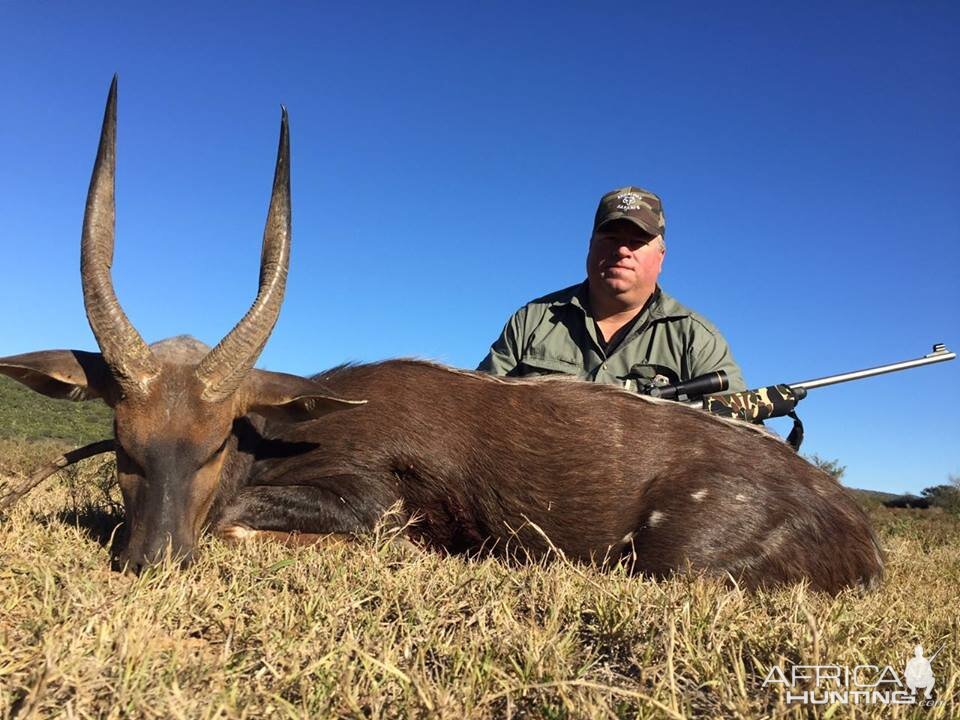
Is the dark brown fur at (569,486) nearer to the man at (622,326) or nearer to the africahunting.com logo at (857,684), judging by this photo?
the man at (622,326)

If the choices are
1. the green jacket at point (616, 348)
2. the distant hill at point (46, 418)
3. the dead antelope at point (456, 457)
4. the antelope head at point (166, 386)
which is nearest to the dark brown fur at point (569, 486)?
the dead antelope at point (456, 457)

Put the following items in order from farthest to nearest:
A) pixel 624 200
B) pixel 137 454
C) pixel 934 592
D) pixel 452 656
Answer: pixel 624 200
pixel 934 592
pixel 137 454
pixel 452 656

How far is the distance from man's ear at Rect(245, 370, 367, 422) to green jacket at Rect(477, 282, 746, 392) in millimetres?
Answer: 2412

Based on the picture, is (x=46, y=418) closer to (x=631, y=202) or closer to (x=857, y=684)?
(x=631, y=202)

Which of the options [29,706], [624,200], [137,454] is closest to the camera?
[29,706]

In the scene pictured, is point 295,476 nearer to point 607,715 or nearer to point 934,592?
point 607,715

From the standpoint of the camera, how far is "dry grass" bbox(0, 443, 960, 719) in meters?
1.80

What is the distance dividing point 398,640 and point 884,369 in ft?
23.9

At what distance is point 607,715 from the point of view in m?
1.77

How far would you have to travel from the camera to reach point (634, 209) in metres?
6.34

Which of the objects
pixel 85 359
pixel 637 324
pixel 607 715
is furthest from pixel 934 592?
pixel 85 359

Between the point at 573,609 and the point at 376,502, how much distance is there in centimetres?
195

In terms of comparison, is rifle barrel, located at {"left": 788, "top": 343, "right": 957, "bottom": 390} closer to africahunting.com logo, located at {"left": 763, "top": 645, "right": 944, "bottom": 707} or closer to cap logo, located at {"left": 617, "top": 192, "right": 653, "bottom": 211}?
cap logo, located at {"left": 617, "top": 192, "right": 653, "bottom": 211}

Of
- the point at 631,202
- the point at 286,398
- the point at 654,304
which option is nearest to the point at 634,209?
the point at 631,202
